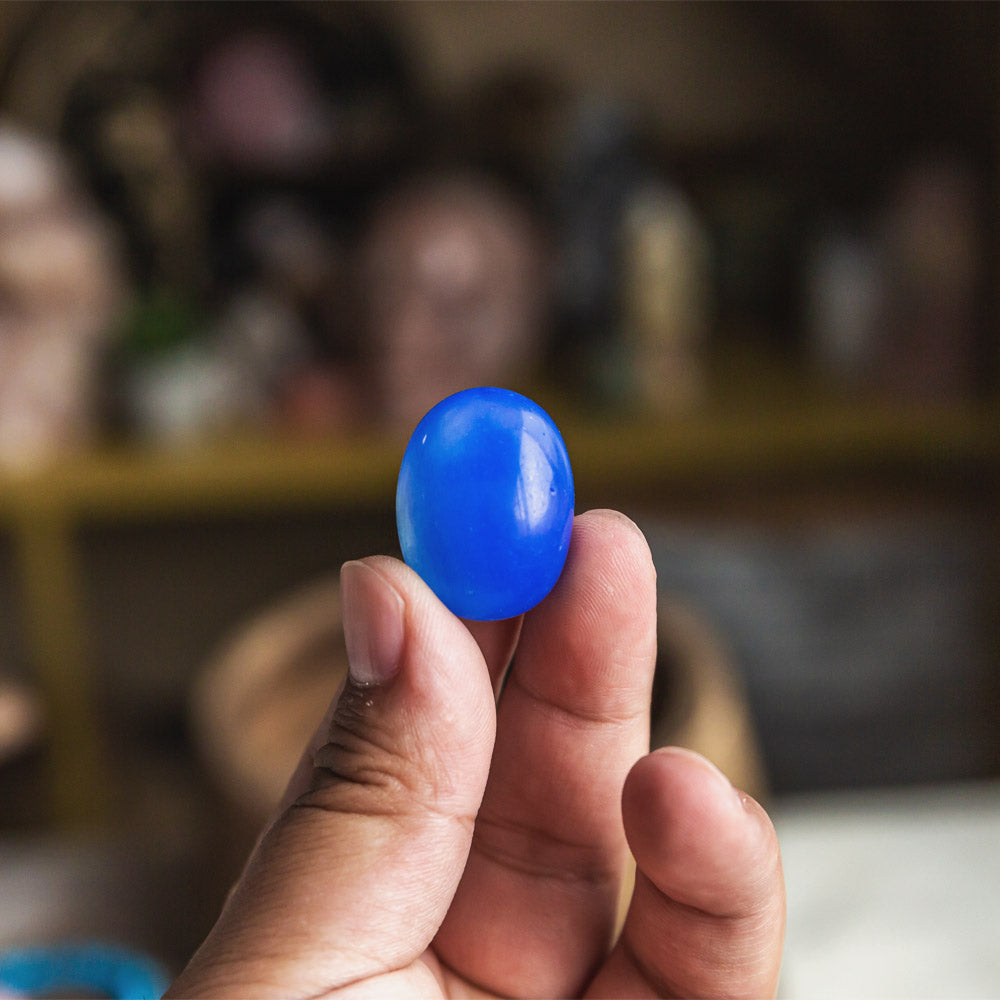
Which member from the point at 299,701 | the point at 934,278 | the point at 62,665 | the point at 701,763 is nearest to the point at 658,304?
the point at 934,278

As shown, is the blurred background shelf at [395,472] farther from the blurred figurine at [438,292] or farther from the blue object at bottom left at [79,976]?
the blue object at bottom left at [79,976]

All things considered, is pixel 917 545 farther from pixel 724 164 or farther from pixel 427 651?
pixel 427 651

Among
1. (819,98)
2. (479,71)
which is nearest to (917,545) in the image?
(819,98)

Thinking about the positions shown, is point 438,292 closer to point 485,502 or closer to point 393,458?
point 393,458

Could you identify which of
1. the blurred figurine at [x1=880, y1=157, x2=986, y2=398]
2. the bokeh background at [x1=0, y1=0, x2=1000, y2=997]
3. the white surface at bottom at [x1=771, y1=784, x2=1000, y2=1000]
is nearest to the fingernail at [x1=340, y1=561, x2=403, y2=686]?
the white surface at bottom at [x1=771, y1=784, x2=1000, y2=1000]

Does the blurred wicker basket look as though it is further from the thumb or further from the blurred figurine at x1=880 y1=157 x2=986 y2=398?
the blurred figurine at x1=880 y1=157 x2=986 y2=398

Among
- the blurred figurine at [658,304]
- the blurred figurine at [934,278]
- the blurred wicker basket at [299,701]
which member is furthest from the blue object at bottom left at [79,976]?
the blurred figurine at [934,278]

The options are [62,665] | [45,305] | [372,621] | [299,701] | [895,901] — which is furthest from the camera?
[62,665]
